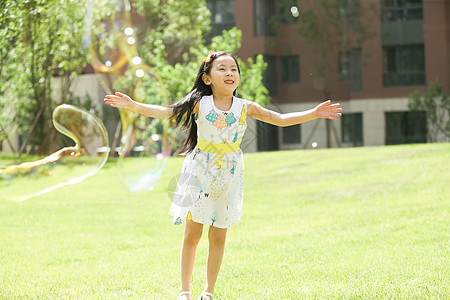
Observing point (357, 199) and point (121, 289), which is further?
point (357, 199)

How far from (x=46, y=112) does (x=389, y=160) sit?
42.8 feet

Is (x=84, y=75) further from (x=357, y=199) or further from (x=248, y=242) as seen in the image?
(x=248, y=242)

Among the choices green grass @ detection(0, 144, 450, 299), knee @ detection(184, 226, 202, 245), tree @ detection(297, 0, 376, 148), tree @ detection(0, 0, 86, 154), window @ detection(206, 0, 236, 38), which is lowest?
green grass @ detection(0, 144, 450, 299)

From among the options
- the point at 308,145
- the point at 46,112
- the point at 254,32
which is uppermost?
the point at 254,32

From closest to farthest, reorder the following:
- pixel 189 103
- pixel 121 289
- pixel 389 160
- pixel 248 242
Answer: pixel 189 103, pixel 121 289, pixel 248 242, pixel 389 160

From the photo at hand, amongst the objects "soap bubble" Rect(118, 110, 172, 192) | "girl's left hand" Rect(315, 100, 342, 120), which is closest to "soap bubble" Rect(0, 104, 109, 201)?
"soap bubble" Rect(118, 110, 172, 192)

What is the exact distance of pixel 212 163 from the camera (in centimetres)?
383

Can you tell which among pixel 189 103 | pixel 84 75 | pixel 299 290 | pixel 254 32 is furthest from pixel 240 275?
pixel 84 75


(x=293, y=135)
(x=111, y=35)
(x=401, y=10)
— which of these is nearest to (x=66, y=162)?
(x=111, y=35)

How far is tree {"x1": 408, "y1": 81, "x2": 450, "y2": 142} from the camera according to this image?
23.4m

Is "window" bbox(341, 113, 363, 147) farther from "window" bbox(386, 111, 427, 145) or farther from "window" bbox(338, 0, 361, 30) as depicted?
"window" bbox(338, 0, 361, 30)

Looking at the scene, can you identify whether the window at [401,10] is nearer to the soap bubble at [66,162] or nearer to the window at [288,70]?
the window at [288,70]

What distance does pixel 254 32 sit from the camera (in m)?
24.8

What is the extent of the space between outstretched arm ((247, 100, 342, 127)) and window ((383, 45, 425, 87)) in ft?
71.1
